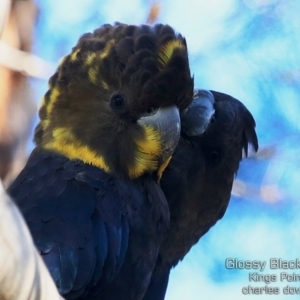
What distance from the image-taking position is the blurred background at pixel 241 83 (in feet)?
3.03

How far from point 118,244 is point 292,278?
0.39m

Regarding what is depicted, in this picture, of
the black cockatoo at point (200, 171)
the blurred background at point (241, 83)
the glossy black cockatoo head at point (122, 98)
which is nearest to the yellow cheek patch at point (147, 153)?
the glossy black cockatoo head at point (122, 98)

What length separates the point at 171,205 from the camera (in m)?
0.91

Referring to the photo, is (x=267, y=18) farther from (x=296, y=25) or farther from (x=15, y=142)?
(x=15, y=142)

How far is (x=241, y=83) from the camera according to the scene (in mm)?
1011

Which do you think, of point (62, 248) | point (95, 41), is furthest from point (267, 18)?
point (62, 248)

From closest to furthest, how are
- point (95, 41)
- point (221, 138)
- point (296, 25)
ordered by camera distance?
point (95, 41)
point (221, 138)
point (296, 25)

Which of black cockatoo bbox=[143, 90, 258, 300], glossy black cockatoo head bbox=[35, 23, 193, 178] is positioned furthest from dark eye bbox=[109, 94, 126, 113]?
black cockatoo bbox=[143, 90, 258, 300]

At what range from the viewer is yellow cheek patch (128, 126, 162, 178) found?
76 cm

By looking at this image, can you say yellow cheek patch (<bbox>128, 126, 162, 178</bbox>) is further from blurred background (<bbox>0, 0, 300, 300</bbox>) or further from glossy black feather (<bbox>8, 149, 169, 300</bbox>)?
blurred background (<bbox>0, 0, 300, 300</bbox>)

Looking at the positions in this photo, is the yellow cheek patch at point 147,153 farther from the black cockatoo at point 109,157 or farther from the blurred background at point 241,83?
the blurred background at point 241,83

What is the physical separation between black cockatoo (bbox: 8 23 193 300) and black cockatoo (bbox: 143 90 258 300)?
71mm

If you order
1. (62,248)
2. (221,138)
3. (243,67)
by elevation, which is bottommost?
(62,248)

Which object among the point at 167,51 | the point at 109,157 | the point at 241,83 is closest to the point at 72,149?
the point at 109,157
